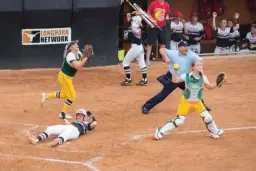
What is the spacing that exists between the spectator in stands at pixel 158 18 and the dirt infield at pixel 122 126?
836 millimetres

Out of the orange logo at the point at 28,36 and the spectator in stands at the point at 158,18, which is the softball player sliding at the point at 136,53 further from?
the orange logo at the point at 28,36

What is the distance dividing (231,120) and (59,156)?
14.1ft

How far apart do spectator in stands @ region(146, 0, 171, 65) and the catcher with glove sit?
17.8ft

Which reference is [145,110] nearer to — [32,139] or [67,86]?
[67,86]

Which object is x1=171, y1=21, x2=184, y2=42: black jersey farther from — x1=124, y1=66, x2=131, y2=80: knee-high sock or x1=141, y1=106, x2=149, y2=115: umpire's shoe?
x1=141, y1=106, x2=149, y2=115: umpire's shoe

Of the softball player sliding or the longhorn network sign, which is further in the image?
the longhorn network sign

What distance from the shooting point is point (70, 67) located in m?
13.5

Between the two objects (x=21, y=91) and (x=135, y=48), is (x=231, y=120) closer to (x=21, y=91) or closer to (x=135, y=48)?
(x=135, y=48)

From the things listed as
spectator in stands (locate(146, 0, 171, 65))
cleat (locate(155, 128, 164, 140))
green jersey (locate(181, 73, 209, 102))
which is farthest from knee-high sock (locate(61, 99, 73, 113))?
spectator in stands (locate(146, 0, 171, 65))

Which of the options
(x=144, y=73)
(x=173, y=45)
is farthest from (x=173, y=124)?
(x=173, y=45)

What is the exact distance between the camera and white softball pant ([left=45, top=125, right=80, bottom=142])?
12.2 m

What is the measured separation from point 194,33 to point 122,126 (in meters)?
8.04

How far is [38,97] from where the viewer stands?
1580 centimetres

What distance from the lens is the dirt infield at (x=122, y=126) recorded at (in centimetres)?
1119
